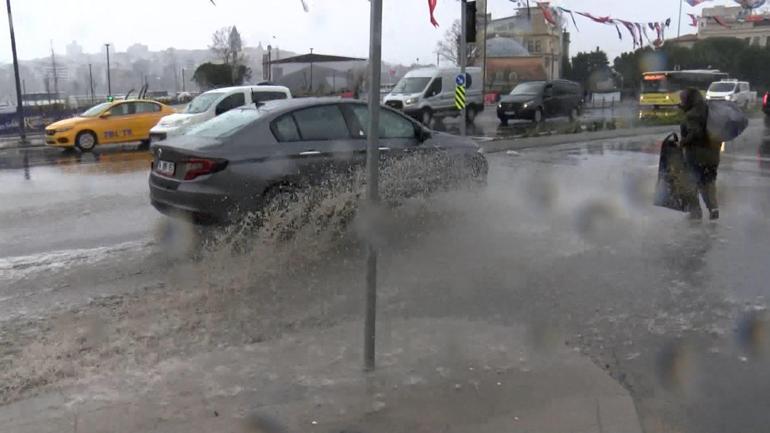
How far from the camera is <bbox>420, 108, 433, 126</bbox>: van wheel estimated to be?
81.7ft

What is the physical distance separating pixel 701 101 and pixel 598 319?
401cm

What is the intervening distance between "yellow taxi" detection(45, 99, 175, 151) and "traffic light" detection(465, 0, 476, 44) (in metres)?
8.78

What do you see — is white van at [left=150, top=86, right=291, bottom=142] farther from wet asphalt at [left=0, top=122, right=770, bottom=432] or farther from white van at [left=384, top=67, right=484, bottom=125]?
white van at [left=384, top=67, right=484, bottom=125]

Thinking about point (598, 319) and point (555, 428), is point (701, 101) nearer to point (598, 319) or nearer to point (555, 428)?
point (598, 319)

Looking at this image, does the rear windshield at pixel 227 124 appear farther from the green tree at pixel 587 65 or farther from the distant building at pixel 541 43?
the green tree at pixel 587 65

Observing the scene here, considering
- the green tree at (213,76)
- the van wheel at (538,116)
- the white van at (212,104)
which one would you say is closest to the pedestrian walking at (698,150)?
the white van at (212,104)

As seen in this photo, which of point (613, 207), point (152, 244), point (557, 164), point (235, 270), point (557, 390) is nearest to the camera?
point (557, 390)

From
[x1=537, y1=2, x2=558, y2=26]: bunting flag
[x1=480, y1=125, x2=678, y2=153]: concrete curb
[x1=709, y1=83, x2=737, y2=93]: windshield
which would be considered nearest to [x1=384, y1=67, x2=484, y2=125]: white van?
[x1=537, y1=2, x2=558, y2=26]: bunting flag

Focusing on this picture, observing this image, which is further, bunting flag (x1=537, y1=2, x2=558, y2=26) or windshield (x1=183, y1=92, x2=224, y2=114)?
bunting flag (x1=537, y1=2, x2=558, y2=26)

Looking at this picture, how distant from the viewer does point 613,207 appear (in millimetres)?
9156

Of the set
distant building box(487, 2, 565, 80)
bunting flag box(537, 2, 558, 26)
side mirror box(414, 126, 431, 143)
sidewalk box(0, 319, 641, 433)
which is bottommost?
sidewalk box(0, 319, 641, 433)

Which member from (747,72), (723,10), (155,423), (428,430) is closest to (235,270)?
(155,423)

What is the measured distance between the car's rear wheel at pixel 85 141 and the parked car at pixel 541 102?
49.8 ft

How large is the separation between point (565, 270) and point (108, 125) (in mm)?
14752
